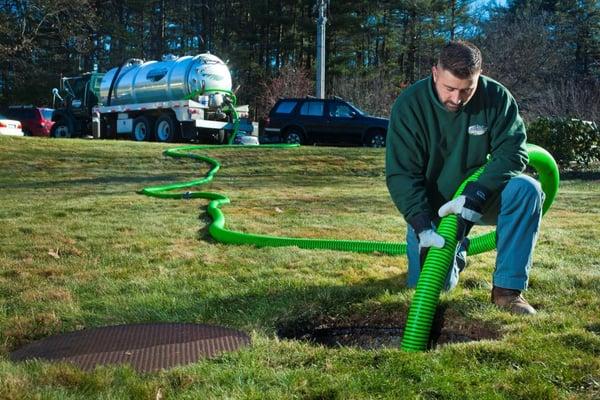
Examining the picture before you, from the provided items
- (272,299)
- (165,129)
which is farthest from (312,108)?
(272,299)

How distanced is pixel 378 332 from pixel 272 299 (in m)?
0.61

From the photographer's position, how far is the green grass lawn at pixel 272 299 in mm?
2125

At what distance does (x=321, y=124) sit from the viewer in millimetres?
17281

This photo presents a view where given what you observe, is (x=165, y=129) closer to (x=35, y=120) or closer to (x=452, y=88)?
(x=35, y=120)

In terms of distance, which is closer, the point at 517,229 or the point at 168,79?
the point at 517,229

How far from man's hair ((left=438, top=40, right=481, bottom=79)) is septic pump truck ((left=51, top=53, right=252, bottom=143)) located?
14033 millimetres

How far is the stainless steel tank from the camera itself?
674 inches

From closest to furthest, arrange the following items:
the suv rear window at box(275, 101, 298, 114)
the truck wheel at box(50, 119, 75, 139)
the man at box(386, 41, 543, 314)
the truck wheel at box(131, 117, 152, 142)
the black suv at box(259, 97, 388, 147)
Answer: the man at box(386, 41, 543, 314) < the black suv at box(259, 97, 388, 147) < the suv rear window at box(275, 101, 298, 114) < the truck wheel at box(131, 117, 152, 142) < the truck wheel at box(50, 119, 75, 139)

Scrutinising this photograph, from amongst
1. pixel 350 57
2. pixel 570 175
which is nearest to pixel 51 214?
pixel 570 175

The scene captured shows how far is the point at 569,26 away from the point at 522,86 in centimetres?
864

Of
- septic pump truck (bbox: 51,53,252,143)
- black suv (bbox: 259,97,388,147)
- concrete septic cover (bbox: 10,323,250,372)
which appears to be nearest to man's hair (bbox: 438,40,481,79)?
concrete septic cover (bbox: 10,323,250,372)

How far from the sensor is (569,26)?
38.8m

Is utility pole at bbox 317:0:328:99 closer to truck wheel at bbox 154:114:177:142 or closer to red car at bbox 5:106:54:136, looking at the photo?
truck wheel at bbox 154:114:177:142

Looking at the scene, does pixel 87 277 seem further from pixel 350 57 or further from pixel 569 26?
pixel 569 26
